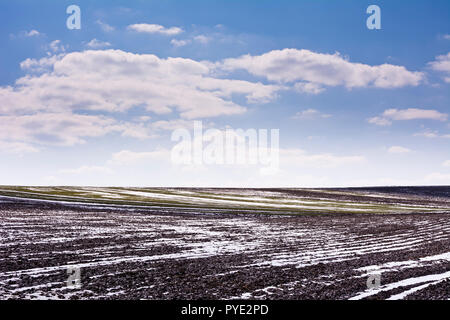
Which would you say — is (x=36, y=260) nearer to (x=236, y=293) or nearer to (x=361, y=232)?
(x=236, y=293)

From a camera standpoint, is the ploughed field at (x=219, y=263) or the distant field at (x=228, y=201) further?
the distant field at (x=228, y=201)

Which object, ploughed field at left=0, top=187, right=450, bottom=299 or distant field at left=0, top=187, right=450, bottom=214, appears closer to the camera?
ploughed field at left=0, top=187, right=450, bottom=299

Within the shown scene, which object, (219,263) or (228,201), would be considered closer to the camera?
(219,263)

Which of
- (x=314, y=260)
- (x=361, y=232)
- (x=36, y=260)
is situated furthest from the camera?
(x=361, y=232)

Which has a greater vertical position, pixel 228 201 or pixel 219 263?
pixel 219 263

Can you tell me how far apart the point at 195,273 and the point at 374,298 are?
849 cm

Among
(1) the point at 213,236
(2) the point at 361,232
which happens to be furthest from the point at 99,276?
(2) the point at 361,232

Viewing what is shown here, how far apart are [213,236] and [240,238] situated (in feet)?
8.44

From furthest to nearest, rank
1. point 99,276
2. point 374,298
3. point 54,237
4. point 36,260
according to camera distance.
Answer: point 54,237 → point 36,260 → point 99,276 → point 374,298

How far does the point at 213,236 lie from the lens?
35.0 meters

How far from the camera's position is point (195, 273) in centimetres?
2002
